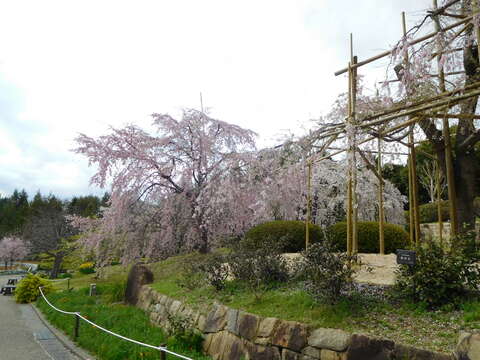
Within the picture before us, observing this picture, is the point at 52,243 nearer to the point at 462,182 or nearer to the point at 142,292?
the point at 142,292

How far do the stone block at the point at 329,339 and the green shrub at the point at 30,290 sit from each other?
43.5ft

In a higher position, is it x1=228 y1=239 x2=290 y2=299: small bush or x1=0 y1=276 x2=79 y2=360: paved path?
x1=228 y1=239 x2=290 y2=299: small bush

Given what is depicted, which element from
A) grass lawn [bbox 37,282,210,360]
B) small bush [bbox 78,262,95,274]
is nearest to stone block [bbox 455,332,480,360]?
grass lawn [bbox 37,282,210,360]

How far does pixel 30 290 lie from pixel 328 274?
44.3 feet

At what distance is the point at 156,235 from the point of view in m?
12.0

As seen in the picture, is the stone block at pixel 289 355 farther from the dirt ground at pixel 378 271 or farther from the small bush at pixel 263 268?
the small bush at pixel 263 268

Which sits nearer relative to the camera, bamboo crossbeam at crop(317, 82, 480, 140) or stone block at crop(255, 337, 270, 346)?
stone block at crop(255, 337, 270, 346)

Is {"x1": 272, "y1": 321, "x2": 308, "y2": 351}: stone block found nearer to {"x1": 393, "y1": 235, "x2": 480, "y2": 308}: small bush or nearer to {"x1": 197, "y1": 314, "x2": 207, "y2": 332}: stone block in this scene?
{"x1": 393, "y1": 235, "x2": 480, "y2": 308}: small bush

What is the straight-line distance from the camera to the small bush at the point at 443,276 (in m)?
4.41

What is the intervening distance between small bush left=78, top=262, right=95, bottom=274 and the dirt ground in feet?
69.7

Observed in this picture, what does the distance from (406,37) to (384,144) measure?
174 inches

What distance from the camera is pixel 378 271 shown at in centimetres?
648

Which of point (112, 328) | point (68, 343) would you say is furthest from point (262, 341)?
point (68, 343)

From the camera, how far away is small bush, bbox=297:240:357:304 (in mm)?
4754
